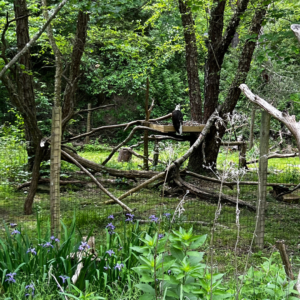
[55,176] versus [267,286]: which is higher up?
[55,176]

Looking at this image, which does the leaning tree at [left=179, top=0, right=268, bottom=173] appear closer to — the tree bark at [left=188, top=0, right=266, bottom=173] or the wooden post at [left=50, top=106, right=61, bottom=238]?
the tree bark at [left=188, top=0, right=266, bottom=173]

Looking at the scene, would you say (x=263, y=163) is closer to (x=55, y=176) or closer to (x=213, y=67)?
(x=55, y=176)

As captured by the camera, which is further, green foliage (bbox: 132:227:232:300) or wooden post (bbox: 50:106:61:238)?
wooden post (bbox: 50:106:61:238)

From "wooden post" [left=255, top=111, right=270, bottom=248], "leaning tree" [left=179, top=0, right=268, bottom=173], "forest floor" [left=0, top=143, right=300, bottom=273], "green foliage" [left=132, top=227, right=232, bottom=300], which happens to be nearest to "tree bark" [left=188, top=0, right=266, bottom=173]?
"leaning tree" [left=179, top=0, right=268, bottom=173]

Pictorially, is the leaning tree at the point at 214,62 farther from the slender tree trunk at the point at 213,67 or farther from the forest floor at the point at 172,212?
the forest floor at the point at 172,212

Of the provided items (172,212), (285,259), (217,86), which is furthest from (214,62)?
(285,259)

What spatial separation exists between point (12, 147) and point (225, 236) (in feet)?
15.6

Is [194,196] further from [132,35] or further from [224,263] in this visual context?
[132,35]

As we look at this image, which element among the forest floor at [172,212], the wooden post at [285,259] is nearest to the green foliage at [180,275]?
the wooden post at [285,259]

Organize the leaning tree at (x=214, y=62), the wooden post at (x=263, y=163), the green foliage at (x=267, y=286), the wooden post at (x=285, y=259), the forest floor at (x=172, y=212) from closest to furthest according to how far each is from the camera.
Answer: the green foliage at (x=267, y=286), the wooden post at (x=285, y=259), the wooden post at (x=263, y=163), the forest floor at (x=172, y=212), the leaning tree at (x=214, y=62)

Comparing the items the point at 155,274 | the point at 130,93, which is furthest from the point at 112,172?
the point at 130,93

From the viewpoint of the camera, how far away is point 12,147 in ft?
23.8

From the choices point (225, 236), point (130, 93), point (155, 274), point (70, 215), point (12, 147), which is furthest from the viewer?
point (130, 93)

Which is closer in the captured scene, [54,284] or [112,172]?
[54,284]
